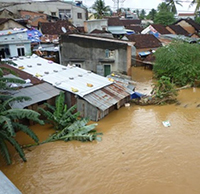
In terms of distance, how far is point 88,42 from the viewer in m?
19.1

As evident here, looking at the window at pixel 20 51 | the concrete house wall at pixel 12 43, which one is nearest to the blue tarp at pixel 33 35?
the concrete house wall at pixel 12 43

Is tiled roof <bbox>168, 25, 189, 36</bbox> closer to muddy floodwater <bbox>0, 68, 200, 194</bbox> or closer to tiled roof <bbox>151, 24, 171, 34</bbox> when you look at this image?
tiled roof <bbox>151, 24, 171, 34</bbox>

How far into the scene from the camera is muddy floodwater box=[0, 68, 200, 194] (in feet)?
25.8

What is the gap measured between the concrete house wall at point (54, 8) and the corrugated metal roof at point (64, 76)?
17153 mm

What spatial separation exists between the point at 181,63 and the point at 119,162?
1380cm

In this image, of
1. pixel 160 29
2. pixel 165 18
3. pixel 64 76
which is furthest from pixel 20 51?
pixel 165 18

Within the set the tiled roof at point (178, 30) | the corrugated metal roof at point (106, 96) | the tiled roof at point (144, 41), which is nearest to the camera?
the corrugated metal roof at point (106, 96)

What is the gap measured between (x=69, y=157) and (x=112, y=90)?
5.89 metres

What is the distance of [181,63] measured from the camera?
19438 mm

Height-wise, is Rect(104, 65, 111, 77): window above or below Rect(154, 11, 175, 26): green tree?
below

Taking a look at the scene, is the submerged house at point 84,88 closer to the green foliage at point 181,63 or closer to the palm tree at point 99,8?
the green foliage at point 181,63

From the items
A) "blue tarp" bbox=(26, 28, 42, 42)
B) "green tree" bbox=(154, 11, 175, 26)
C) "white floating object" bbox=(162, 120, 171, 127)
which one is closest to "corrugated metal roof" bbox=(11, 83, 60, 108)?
"white floating object" bbox=(162, 120, 171, 127)

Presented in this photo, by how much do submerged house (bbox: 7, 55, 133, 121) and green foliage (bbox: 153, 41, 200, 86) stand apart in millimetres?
7188

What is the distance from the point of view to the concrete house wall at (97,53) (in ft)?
60.8
